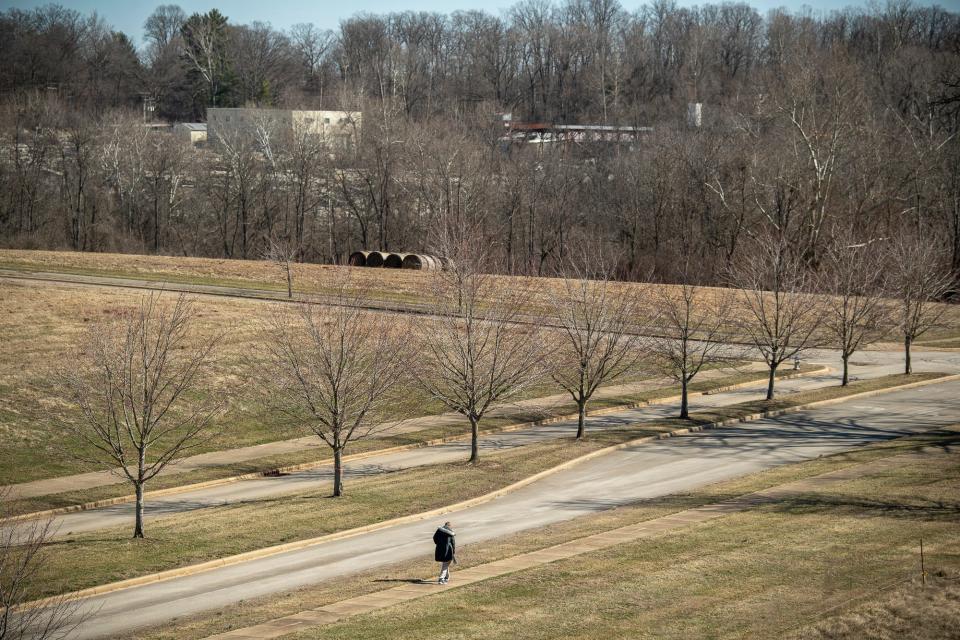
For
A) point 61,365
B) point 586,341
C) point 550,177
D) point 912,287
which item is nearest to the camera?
point 586,341

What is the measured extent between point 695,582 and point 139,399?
2158 centimetres

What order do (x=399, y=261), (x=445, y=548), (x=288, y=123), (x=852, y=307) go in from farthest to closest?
(x=288, y=123), (x=399, y=261), (x=852, y=307), (x=445, y=548)

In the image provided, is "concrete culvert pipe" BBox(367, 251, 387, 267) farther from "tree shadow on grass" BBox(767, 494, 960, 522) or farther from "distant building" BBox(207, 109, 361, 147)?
"tree shadow on grass" BBox(767, 494, 960, 522)

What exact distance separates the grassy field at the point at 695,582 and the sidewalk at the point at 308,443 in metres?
10.2

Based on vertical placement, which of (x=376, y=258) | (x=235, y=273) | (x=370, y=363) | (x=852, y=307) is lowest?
(x=370, y=363)

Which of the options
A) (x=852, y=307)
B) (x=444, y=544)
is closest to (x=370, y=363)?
(x=444, y=544)

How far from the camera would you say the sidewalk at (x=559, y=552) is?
1833 cm

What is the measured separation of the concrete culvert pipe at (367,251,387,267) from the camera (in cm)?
7412

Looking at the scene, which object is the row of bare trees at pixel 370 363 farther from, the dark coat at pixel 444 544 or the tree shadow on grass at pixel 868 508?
the tree shadow on grass at pixel 868 508

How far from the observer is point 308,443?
118 feet

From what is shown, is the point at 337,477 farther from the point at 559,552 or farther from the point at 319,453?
the point at 559,552

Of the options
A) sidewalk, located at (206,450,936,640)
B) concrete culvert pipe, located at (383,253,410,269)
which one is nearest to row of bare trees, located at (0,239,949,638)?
sidewalk, located at (206,450,936,640)

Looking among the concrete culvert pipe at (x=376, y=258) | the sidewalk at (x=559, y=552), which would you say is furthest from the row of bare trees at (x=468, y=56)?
the sidewalk at (x=559, y=552)

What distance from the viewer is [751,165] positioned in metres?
80.4
